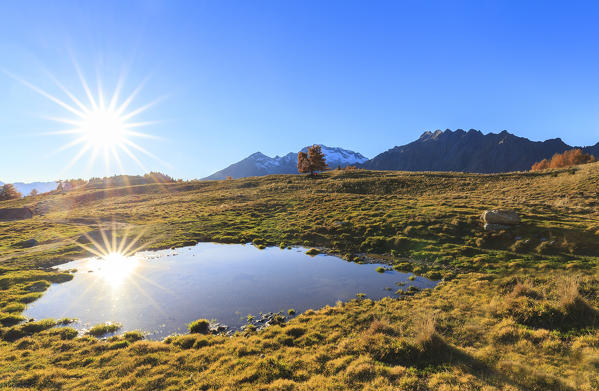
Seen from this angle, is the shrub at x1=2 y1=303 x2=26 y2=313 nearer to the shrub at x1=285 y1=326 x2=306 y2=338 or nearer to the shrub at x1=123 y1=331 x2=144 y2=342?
the shrub at x1=123 y1=331 x2=144 y2=342

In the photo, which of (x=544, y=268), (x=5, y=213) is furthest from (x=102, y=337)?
(x=5, y=213)

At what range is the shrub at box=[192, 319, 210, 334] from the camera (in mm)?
14541

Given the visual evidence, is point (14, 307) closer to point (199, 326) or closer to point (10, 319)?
point (10, 319)

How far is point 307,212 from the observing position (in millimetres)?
45250

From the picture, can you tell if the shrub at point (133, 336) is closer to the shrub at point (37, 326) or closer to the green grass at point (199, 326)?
the green grass at point (199, 326)

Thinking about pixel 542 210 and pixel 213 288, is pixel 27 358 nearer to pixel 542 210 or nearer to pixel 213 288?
pixel 213 288

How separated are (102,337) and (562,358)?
21.7 metres

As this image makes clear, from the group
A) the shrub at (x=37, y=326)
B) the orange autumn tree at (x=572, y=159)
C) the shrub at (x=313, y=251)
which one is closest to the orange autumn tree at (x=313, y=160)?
the shrub at (x=313, y=251)

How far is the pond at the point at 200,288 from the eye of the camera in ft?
53.8

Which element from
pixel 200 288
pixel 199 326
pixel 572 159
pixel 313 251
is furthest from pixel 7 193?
pixel 572 159

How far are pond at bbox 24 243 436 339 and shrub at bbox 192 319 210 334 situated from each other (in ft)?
1.82

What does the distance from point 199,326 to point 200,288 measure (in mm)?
6077

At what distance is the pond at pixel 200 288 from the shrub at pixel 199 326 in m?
0.56

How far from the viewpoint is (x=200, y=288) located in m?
20.4
